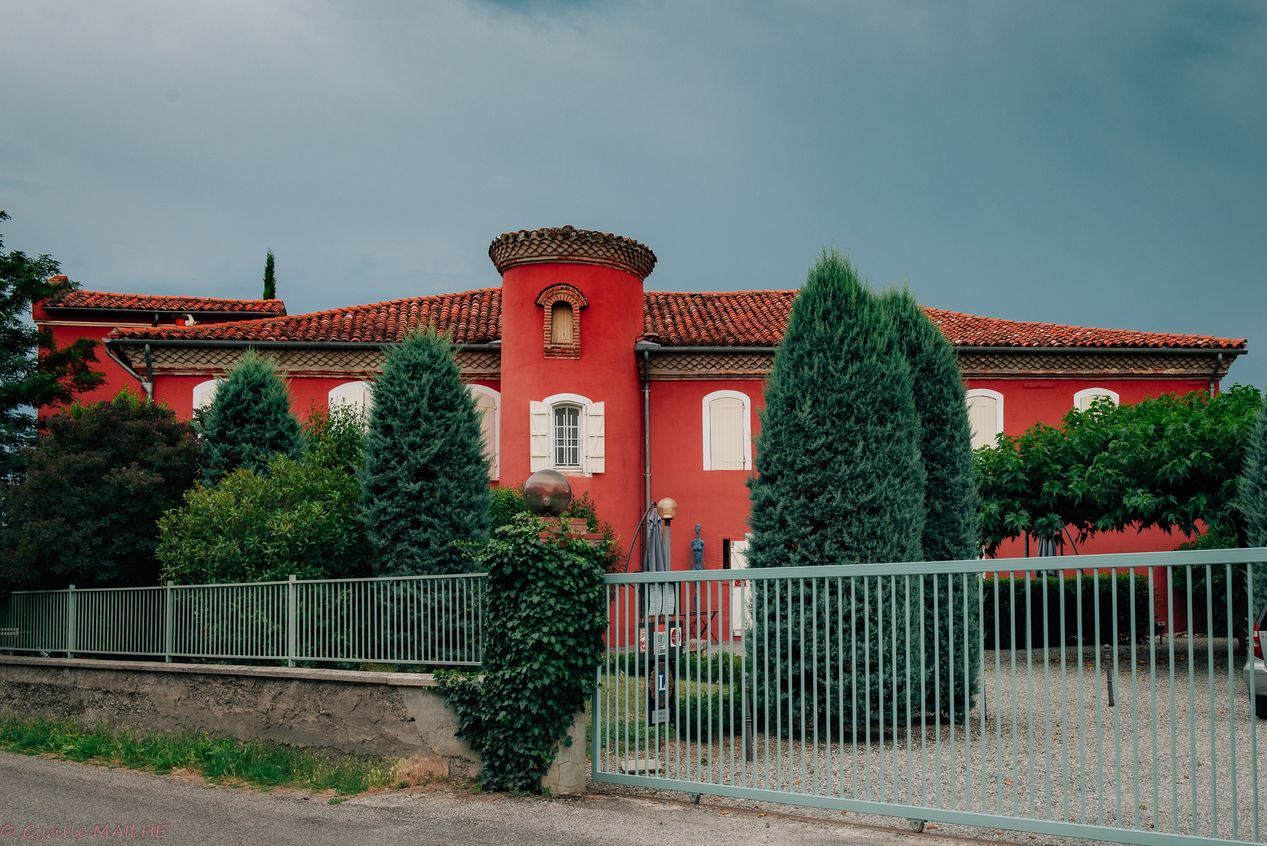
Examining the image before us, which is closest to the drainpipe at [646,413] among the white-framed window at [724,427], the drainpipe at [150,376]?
the white-framed window at [724,427]

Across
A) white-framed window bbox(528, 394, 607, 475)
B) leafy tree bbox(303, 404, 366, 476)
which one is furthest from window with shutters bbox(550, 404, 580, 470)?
leafy tree bbox(303, 404, 366, 476)

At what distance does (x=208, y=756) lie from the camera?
34.2 feet

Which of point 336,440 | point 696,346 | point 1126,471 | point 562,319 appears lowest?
point 1126,471

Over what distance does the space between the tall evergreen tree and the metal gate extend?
3526 cm

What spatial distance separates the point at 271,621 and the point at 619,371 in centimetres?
1184

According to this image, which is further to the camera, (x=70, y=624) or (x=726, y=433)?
(x=726, y=433)

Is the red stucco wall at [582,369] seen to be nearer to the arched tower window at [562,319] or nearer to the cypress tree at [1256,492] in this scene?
the arched tower window at [562,319]

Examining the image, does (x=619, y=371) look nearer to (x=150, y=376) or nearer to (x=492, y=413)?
(x=492, y=413)

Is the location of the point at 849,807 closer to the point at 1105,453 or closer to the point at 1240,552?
the point at 1240,552

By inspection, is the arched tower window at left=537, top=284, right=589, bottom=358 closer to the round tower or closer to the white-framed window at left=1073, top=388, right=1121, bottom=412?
the round tower

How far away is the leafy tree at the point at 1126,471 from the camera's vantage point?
15.3 meters

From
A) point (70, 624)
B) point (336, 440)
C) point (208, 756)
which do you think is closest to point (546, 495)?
point (208, 756)

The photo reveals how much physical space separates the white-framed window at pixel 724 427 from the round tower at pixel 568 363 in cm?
193

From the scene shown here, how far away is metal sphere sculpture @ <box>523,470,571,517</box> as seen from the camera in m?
8.86
